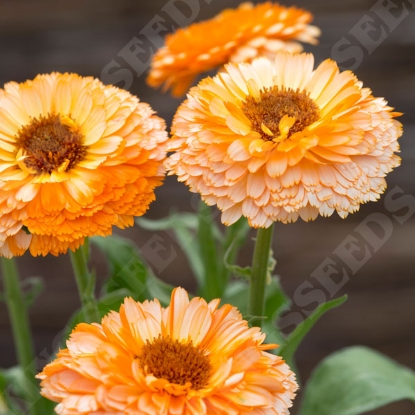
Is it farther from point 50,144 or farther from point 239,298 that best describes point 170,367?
point 239,298

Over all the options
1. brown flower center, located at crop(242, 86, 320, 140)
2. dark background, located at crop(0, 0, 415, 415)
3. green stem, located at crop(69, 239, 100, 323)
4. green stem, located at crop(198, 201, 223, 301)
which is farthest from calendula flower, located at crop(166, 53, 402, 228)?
dark background, located at crop(0, 0, 415, 415)

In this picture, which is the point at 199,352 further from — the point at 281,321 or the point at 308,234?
the point at 308,234

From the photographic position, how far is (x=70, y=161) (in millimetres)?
563

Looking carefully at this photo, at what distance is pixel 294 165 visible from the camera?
0.48 metres

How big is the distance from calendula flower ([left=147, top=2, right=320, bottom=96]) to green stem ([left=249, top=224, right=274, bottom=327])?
267 millimetres

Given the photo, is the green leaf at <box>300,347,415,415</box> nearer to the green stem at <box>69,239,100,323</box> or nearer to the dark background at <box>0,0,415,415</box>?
the green stem at <box>69,239,100,323</box>

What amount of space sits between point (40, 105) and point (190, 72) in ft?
0.74

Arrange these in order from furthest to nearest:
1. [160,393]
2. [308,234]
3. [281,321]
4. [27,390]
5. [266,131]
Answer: [308,234] < [281,321] < [27,390] < [266,131] < [160,393]

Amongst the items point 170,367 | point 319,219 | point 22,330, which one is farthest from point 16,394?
point 319,219

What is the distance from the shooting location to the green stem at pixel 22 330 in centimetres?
71

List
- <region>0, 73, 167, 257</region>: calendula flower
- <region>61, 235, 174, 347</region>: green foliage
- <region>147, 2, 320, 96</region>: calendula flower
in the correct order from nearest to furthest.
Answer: <region>0, 73, 167, 257</region>: calendula flower, <region>61, 235, 174, 347</region>: green foliage, <region>147, 2, 320, 96</region>: calendula flower

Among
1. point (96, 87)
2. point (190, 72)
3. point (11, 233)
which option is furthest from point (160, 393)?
point (190, 72)

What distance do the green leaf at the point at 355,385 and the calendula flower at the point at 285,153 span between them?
1.01ft

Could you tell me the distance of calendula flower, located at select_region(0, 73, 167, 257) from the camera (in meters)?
0.50
